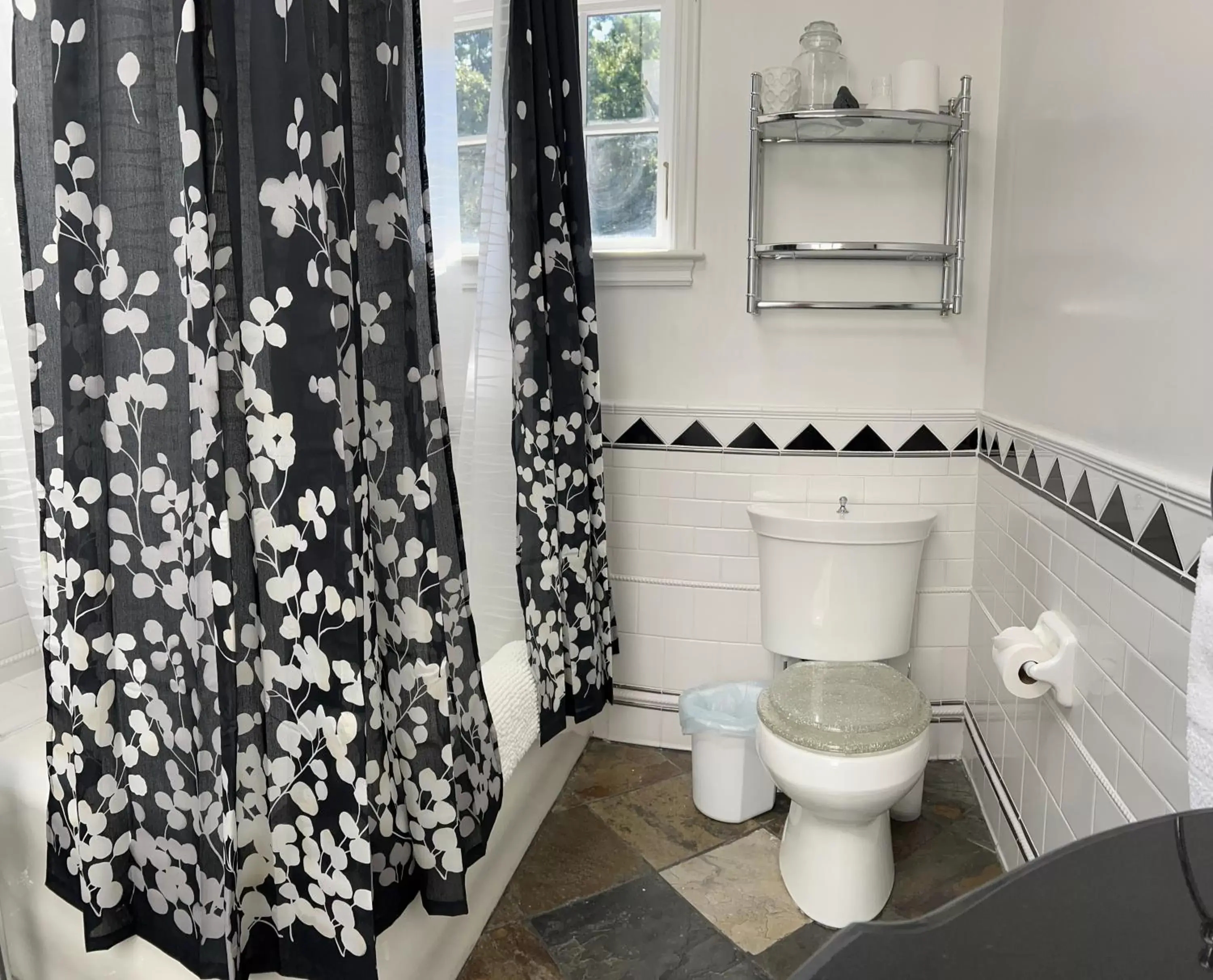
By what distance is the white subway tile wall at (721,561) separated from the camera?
90.4 inches

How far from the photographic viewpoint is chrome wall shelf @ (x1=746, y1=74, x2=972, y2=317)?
Result: 6.70 ft

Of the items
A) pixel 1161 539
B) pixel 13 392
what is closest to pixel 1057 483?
pixel 1161 539

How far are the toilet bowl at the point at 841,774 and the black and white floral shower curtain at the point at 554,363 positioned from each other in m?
0.49

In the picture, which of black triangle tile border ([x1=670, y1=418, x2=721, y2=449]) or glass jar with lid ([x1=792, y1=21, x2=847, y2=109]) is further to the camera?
black triangle tile border ([x1=670, y1=418, x2=721, y2=449])

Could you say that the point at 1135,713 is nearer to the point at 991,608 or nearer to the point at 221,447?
the point at 991,608

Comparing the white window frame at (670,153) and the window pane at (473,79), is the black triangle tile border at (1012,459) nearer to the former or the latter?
the white window frame at (670,153)

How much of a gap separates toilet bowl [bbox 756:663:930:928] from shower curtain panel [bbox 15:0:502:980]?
0.84 metres

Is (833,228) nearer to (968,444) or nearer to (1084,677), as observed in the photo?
(968,444)

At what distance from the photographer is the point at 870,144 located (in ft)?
7.16

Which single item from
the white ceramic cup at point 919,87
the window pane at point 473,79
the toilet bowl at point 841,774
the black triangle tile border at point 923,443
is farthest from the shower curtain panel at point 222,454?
the black triangle tile border at point 923,443

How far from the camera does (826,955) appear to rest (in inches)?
18.0

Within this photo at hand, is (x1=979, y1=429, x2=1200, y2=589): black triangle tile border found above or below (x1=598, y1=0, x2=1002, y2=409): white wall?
below

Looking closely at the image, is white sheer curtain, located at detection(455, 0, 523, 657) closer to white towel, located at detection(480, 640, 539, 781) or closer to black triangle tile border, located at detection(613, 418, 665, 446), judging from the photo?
white towel, located at detection(480, 640, 539, 781)

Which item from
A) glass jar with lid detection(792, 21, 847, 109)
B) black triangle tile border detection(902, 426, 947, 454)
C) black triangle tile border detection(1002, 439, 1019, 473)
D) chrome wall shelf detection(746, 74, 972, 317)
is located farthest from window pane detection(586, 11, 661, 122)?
black triangle tile border detection(1002, 439, 1019, 473)
